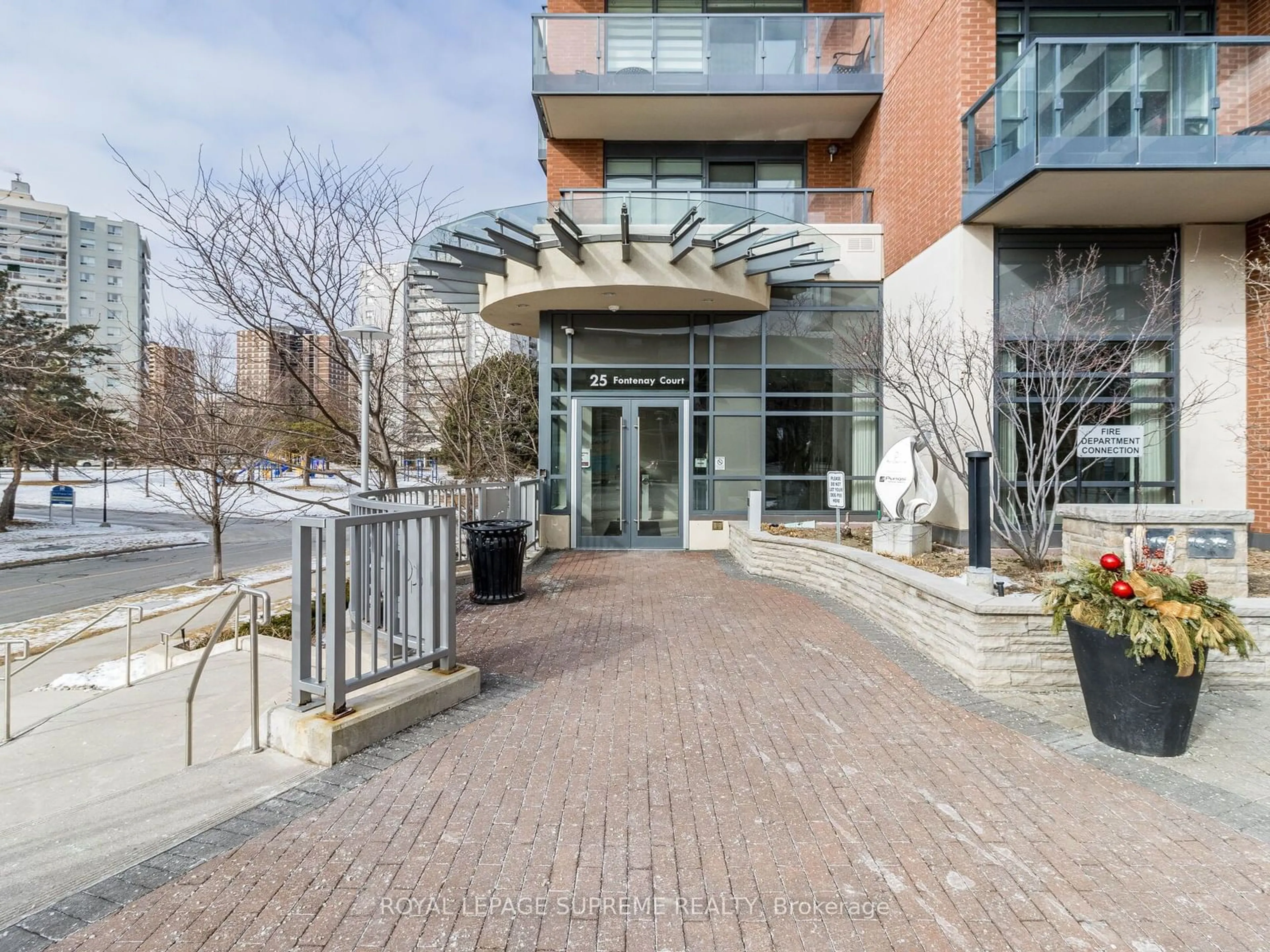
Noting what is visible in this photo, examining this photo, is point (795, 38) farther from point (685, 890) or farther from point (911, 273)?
point (685, 890)

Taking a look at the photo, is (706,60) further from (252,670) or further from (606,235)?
(252,670)

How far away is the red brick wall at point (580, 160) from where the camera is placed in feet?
44.0

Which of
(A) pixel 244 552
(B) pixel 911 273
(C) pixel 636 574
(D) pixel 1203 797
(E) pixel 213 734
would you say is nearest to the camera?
(D) pixel 1203 797

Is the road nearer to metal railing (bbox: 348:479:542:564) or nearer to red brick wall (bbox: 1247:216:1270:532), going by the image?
metal railing (bbox: 348:479:542:564)

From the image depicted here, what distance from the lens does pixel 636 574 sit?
956 cm

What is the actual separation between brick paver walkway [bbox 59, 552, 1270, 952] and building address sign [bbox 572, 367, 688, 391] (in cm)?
793

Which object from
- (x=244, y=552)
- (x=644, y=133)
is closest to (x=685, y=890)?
(x=644, y=133)

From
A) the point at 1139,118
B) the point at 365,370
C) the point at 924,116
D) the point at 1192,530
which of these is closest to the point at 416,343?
the point at 365,370

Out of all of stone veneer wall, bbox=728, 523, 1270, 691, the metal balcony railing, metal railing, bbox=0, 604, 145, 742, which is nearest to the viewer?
stone veneer wall, bbox=728, 523, 1270, 691

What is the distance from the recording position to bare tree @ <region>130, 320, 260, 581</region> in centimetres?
820

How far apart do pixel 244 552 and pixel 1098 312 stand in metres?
22.5

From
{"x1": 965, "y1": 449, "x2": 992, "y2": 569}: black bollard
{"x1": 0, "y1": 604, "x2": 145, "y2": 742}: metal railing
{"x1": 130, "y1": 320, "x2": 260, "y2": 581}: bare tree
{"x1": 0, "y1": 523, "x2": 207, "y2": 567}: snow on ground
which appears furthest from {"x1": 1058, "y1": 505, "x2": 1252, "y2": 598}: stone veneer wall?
{"x1": 0, "y1": 523, "x2": 207, "y2": 567}: snow on ground

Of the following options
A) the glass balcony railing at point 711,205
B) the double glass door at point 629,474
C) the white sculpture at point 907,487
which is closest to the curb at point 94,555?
the double glass door at point 629,474

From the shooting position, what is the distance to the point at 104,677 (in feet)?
26.2
